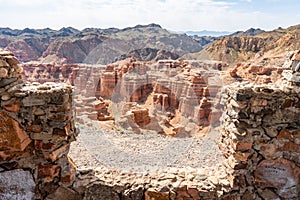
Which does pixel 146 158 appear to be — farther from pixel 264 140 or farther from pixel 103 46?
pixel 103 46

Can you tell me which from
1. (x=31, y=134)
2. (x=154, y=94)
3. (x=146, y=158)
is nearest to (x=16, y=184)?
(x=31, y=134)

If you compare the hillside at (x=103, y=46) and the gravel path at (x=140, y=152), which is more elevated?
the hillside at (x=103, y=46)

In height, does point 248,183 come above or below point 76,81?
above

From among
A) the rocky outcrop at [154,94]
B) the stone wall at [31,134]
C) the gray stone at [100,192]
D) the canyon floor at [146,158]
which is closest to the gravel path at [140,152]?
the canyon floor at [146,158]

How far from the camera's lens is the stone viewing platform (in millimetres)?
2840

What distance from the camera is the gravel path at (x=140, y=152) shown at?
646cm

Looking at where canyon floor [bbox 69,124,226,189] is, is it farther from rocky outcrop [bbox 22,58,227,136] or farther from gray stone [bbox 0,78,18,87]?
rocky outcrop [bbox 22,58,227,136]

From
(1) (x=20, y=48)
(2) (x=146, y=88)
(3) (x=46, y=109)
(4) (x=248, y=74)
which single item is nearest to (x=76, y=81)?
(2) (x=146, y=88)

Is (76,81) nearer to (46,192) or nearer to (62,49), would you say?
(62,49)

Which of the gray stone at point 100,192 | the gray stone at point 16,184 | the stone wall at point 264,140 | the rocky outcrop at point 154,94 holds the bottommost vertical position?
the rocky outcrop at point 154,94

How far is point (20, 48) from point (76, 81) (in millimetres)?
31288

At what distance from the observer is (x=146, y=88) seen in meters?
27.8

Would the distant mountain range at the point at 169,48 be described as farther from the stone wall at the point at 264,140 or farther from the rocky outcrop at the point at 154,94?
the stone wall at the point at 264,140

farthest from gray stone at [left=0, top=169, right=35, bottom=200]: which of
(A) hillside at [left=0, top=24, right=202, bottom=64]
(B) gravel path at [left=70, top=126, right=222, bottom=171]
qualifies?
(A) hillside at [left=0, top=24, right=202, bottom=64]
